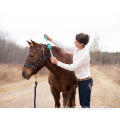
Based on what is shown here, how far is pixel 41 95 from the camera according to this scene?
246 cm

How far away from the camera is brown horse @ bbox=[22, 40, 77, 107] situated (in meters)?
1.86

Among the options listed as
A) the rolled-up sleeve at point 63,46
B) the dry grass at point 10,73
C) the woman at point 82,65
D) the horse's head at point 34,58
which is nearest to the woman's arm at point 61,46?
the rolled-up sleeve at point 63,46

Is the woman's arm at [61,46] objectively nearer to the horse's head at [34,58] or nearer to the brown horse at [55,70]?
the brown horse at [55,70]

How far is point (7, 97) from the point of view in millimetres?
2309

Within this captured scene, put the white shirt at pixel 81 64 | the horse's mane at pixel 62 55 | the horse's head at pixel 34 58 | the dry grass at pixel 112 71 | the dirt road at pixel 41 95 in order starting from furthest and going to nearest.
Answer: the dry grass at pixel 112 71
the dirt road at pixel 41 95
the horse's mane at pixel 62 55
the horse's head at pixel 34 58
the white shirt at pixel 81 64

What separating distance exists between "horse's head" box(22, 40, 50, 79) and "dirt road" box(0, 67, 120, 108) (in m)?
0.35

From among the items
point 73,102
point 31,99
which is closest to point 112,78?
point 73,102

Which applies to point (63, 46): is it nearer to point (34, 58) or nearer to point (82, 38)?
point (34, 58)

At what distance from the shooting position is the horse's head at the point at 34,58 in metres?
1.85

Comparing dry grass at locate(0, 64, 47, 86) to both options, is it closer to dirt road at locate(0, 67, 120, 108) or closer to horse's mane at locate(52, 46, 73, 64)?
dirt road at locate(0, 67, 120, 108)

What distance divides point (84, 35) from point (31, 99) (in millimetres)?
1196

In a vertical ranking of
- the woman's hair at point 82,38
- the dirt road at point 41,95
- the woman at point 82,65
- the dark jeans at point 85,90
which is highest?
the woman's hair at point 82,38
